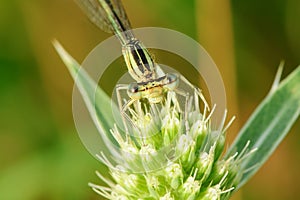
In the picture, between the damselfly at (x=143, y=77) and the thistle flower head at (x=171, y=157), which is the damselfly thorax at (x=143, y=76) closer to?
the damselfly at (x=143, y=77)

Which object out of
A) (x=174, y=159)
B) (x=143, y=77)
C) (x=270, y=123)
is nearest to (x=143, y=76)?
(x=143, y=77)

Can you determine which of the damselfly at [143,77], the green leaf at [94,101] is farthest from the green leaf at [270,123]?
the green leaf at [94,101]

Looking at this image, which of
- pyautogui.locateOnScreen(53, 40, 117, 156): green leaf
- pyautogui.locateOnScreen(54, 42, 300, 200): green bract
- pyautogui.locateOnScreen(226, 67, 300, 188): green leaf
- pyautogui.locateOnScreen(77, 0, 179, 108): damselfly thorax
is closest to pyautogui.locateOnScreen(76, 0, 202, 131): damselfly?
pyautogui.locateOnScreen(77, 0, 179, 108): damselfly thorax

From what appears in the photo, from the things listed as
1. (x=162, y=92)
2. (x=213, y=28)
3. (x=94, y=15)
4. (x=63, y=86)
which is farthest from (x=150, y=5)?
(x=162, y=92)

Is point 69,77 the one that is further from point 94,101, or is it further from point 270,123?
point 270,123

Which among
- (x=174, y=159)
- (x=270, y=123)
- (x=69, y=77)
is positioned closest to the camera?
(x=174, y=159)

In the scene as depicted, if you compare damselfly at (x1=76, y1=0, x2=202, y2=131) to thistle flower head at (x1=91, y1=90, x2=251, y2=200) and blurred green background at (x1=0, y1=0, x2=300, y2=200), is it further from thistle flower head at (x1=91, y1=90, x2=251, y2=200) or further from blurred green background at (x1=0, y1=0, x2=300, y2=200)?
blurred green background at (x1=0, y1=0, x2=300, y2=200)
